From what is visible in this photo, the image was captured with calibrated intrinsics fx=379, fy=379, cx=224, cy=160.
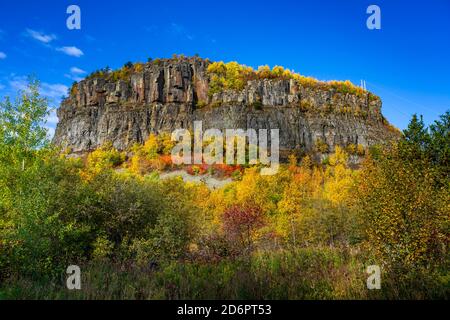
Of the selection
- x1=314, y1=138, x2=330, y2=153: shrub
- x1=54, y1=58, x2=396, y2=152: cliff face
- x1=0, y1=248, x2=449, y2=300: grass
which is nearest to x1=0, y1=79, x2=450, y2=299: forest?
x1=0, y1=248, x2=449, y2=300: grass

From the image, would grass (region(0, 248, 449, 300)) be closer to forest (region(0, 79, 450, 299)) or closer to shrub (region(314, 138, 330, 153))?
forest (region(0, 79, 450, 299))

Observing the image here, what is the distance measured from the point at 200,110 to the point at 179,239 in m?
141

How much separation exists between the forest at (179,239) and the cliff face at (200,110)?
116 m

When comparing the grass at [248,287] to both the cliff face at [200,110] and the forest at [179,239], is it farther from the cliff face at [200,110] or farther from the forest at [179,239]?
the cliff face at [200,110]

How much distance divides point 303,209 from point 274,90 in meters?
122

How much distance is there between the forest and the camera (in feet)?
41.7

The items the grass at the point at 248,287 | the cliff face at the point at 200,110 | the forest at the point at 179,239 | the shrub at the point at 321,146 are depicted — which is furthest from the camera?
the cliff face at the point at 200,110

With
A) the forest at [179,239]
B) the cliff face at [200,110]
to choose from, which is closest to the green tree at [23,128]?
the forest at [179,239]

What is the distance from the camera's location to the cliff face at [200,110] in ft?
487

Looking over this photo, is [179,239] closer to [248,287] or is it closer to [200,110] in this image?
[248,287]
